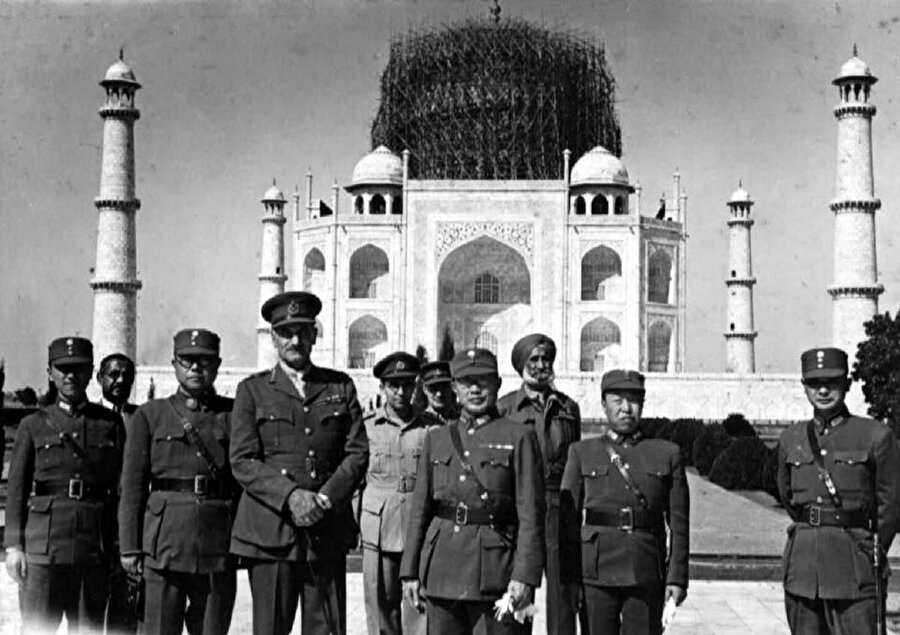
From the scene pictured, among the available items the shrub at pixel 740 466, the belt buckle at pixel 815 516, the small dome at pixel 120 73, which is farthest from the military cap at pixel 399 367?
the small dome at pixel 120 73

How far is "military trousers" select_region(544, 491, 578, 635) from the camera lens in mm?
4410

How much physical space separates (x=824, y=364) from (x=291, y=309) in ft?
6.66

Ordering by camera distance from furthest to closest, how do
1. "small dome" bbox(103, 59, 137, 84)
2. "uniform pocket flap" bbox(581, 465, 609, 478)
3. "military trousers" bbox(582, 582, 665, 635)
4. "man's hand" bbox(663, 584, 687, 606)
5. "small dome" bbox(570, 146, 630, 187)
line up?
"small dome" bbox(570, 146, 630, 187), "small dome" bbox(103, 59, 137, 84), "uniform pocket flap" bbox(581, 465, 609, 478), "military trousers" bbox(582, 582, 665, 635), "man's hand" bbox(663, 584, 687, 606)

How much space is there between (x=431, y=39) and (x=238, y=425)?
35.7 metres

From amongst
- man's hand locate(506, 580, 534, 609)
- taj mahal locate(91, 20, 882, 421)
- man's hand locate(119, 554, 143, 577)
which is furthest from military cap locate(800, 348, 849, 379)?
taj mahal locate(91, 20, 882, 421)

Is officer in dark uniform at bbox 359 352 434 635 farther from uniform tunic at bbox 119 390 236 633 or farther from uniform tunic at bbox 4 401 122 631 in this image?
uniform tunic at bbox 4 401 122 631

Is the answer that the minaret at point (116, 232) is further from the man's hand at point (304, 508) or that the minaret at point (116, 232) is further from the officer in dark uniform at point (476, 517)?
the officer in dark uniform at point (476, 517)

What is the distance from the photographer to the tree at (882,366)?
20.3 metres

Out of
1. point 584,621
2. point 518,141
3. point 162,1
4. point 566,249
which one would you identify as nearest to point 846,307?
point 566,249

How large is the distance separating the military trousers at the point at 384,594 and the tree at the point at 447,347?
2564 cm

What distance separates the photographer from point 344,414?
4.18 meters

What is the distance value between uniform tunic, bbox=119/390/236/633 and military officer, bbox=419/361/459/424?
1.04 m

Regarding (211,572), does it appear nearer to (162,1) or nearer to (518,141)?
(162,1)

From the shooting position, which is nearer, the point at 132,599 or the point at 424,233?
the point at 132,599
